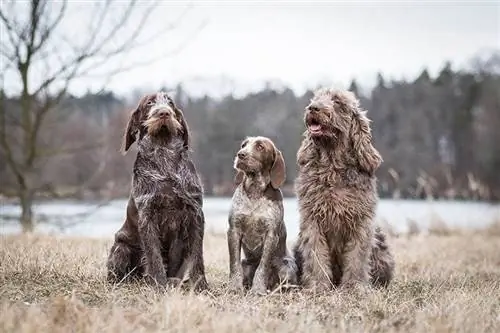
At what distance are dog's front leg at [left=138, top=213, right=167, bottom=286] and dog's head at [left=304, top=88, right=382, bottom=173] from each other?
1695mm

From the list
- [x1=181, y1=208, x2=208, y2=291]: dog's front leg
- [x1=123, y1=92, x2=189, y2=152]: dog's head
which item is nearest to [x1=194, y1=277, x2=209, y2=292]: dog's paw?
[x1=181, y1=208, x2=208, y2=291]: dog's front leg

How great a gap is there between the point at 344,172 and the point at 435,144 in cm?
2334

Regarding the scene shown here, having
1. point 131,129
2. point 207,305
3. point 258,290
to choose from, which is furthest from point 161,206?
point 207,305

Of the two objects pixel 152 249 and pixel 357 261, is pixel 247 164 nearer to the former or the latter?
pixel 152 249

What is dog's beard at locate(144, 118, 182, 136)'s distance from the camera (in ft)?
21.0

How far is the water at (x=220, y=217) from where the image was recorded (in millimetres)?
13557

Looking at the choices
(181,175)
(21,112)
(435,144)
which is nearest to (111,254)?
(181,175)

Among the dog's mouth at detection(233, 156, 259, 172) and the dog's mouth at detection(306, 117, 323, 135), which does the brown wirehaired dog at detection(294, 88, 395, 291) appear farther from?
the dog's mouth at detection(233, 156, 259, 172)

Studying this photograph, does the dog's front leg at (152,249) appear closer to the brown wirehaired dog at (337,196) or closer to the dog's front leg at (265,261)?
the dog's front leg at (265,261)

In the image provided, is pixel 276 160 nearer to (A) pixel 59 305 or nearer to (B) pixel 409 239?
(A) pixel 59 305

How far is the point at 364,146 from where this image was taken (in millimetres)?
6789

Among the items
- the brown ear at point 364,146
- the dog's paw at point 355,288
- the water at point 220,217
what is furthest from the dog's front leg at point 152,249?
the water at point 220,217

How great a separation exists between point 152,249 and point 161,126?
1106mm

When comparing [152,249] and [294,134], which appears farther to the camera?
[294,134]
